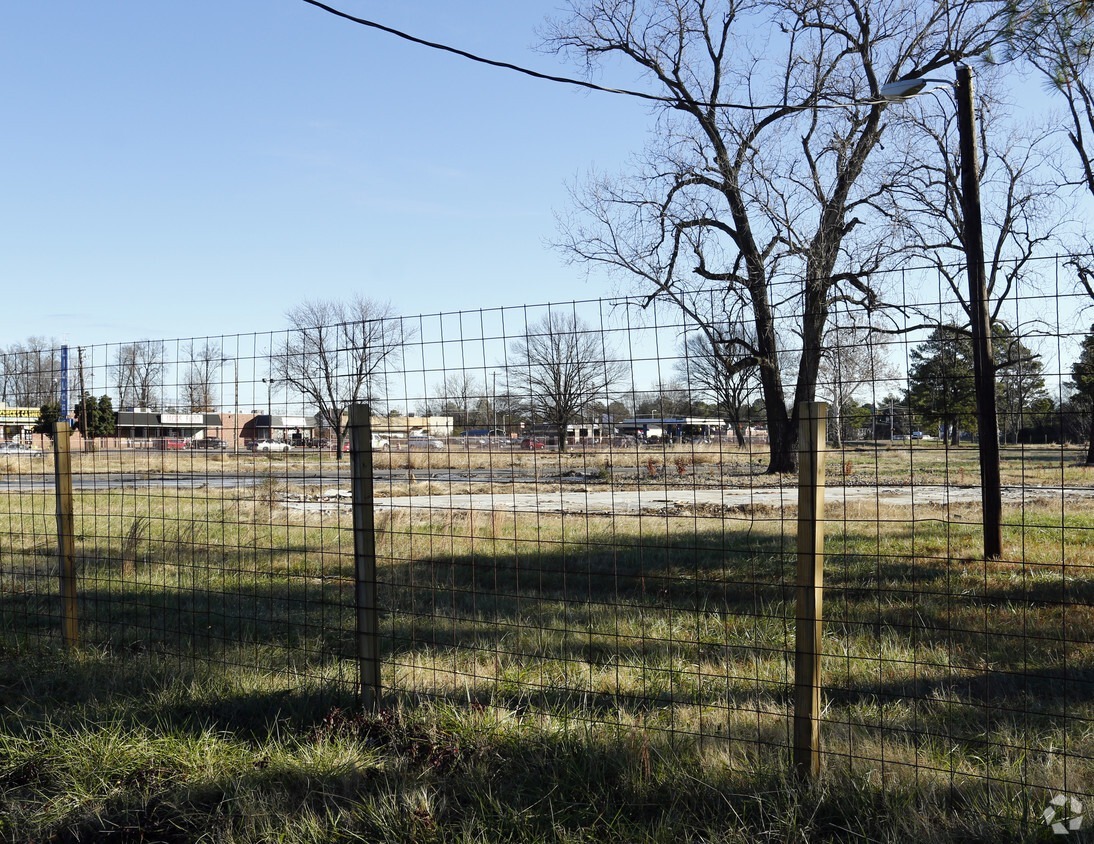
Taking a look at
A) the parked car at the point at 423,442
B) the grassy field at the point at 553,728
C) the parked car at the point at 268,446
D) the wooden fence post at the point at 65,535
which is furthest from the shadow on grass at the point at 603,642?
the parked car at the point at 268,446

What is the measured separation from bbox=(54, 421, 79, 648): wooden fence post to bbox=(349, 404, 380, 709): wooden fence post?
2.81m

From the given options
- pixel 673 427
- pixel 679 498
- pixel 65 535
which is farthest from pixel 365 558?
pixel 679 498

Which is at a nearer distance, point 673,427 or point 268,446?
point 673,427

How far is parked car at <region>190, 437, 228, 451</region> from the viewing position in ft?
21.5

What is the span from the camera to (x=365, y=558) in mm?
4820

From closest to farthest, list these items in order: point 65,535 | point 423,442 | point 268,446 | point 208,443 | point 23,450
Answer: point 423,442, point 268,446, point 65,535, point 208,443, point 23,450

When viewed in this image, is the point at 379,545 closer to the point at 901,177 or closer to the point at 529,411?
the point at 529,411

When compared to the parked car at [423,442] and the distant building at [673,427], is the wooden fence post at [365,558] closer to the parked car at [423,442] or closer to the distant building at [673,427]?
the parked car at [423,442]

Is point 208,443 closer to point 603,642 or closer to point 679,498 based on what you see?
point 603,642

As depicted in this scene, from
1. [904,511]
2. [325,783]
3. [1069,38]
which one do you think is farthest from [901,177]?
[325,783]

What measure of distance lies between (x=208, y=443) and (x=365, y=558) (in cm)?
281

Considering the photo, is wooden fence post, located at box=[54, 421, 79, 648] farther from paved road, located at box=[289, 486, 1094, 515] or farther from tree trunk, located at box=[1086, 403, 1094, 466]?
paved road, located at box=[289, 486, 1094, 515]

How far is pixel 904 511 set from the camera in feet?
46.6

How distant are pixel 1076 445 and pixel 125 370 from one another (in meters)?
6.27
